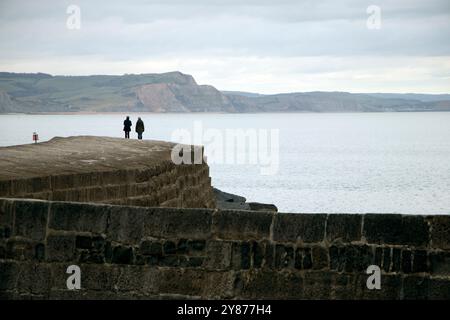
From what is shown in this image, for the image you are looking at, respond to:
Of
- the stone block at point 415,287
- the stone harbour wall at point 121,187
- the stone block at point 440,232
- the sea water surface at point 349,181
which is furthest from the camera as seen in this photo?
the sea water surface at point 349,181

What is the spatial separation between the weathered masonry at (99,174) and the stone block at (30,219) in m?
2.58

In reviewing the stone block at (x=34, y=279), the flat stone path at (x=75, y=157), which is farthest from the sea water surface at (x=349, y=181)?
the stone block at (x=34, y=279)

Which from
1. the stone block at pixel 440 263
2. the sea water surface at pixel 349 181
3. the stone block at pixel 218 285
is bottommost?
the sea water surface at pixel 349 181

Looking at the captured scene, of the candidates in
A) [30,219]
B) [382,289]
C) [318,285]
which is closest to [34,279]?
[30,219]

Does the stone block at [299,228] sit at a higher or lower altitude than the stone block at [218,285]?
higher

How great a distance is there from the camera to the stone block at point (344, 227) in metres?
9.02

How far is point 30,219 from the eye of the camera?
9555 mm

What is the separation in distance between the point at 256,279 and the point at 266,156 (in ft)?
341

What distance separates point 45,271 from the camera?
9578 mm

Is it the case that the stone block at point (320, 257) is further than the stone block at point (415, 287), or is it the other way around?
the stone block at point (320, 257)

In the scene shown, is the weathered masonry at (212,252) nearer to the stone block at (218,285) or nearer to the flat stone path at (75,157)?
the stone block at (218,285)

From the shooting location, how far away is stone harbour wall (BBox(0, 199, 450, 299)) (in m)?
8.95
